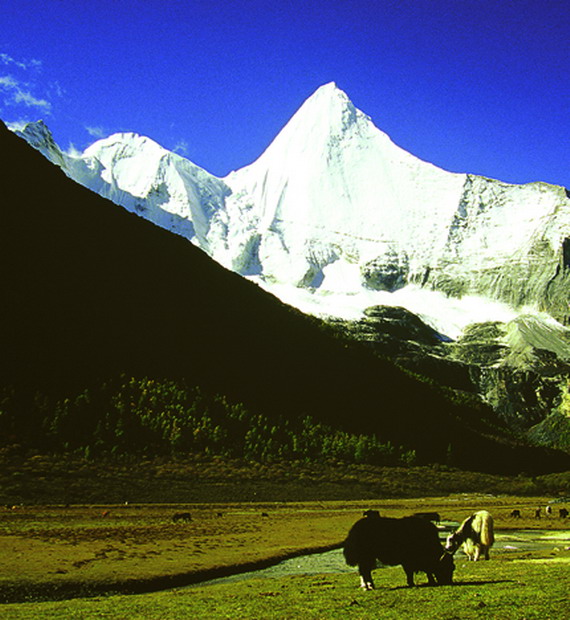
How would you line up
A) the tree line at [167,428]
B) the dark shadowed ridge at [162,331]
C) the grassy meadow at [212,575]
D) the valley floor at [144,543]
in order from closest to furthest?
the grassy meadow at [212,575], the valley floor at [144,543], the tree line at [167,428], the dark shadowed ridge at [162,331]

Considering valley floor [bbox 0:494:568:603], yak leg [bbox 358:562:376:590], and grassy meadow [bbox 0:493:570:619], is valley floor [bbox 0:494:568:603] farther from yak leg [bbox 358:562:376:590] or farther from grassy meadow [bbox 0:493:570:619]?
yak leg [bbox 358:562:376:590]

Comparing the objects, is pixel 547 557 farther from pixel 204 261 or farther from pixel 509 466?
pixel 204 261

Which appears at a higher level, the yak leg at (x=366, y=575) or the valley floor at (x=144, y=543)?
the yak leg at (x=366, y=575)

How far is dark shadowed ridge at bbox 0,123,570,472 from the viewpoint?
7875 cm

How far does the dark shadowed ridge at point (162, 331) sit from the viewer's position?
7875cm

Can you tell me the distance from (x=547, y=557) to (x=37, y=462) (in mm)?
47962

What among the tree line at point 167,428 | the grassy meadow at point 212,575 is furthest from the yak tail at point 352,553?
the tree line at point 167,428

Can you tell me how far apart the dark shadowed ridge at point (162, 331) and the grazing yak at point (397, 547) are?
60.1m

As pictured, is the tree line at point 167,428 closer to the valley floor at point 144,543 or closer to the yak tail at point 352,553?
the valley floor at point 144,543

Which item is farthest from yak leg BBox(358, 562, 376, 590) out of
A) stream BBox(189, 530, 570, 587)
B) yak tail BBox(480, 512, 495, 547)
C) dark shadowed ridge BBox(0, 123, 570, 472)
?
dark shadowed ridge BBox(0, 123, 570, 472)

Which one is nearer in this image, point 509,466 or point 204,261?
point 509,466

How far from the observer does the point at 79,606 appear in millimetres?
15531

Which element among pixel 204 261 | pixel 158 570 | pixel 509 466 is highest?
pixel 204 261

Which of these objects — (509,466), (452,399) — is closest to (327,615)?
(509,466)
